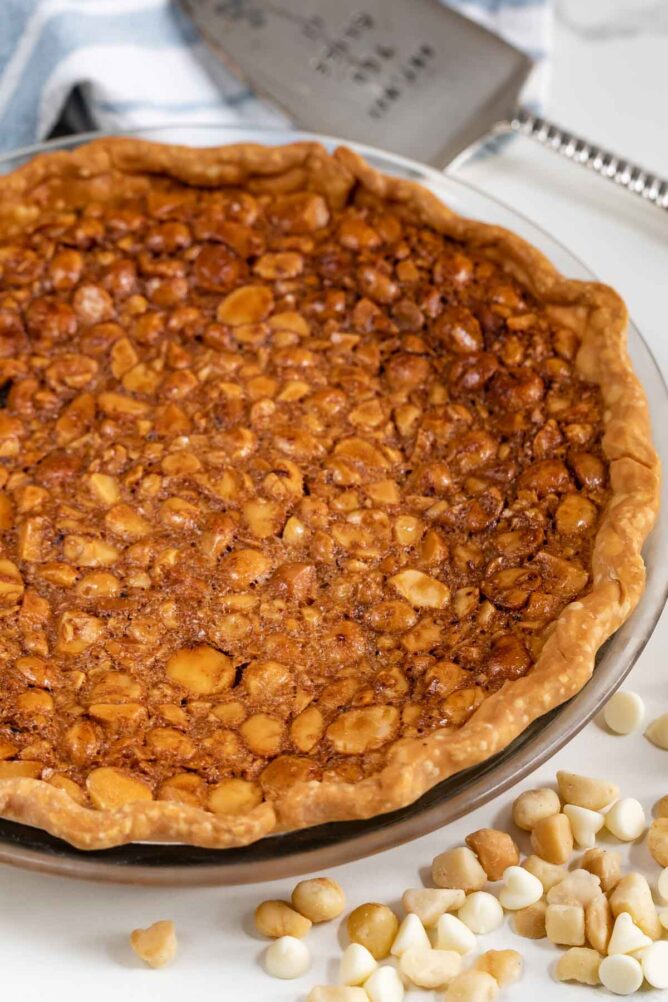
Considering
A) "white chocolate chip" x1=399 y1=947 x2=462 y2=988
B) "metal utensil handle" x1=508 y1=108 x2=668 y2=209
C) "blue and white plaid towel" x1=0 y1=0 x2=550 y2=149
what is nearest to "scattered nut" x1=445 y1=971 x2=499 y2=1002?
"white chocolate chip" x1=399 y1=947 x2=462 y2=988

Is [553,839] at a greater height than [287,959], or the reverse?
[553,839]

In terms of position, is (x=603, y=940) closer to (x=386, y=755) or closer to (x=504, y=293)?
(x=386, y=755)

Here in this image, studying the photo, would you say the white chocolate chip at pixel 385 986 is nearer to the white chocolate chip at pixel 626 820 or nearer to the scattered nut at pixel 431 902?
the scattered nut at pixel 431 902

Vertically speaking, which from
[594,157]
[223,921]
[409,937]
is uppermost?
[594,157]

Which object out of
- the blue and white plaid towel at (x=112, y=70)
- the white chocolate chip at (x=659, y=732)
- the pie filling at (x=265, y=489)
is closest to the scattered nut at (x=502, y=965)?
the pie filling at (x=265, y=489)

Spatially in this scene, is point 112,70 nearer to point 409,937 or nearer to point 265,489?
point 265,489

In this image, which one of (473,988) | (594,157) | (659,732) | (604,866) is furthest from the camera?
(594,157)

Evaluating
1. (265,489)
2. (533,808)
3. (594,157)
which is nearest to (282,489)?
(265,489)
